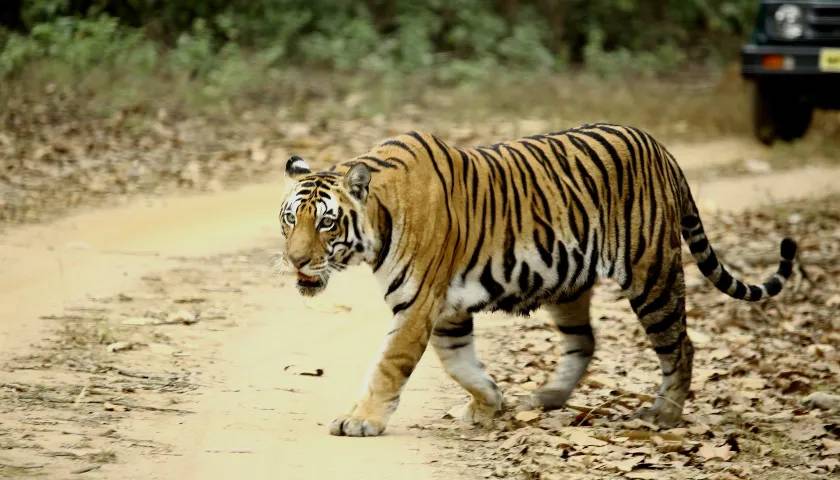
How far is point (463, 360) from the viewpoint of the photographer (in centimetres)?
616

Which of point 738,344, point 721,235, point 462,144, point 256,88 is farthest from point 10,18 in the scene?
point 738,344

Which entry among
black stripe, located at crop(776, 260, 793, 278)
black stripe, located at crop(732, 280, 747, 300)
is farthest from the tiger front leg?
black stripe, located at crop(776, 260, 793, 278)

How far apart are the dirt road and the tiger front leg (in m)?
0.07

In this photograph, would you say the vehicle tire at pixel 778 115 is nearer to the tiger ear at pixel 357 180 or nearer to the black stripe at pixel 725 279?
the black stripe at pixel 725 279

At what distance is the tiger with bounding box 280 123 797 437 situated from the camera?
5.82 metres

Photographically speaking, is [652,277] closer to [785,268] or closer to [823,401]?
[785,268]

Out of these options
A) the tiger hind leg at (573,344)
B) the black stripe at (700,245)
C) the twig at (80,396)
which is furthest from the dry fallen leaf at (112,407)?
the black stripe at (700,245)

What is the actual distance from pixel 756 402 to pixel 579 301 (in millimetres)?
1121

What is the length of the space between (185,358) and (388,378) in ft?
5.50

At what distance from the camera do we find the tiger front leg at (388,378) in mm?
5812

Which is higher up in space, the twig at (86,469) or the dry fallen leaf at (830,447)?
the twig at (86,469)

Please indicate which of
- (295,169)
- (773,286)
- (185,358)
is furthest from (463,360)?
(185,358)

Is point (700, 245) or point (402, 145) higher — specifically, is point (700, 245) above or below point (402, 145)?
below

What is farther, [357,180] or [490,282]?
[490,282]
